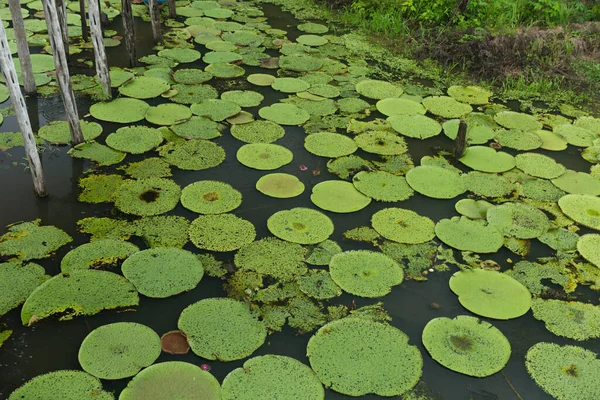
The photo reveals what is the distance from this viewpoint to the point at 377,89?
17.6 feet

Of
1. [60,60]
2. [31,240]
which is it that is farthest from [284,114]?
[31,240]

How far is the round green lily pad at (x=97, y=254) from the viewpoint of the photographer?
10.0ft

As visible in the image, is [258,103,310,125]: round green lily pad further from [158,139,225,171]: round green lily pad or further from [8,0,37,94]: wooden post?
[8,0,37,94]: wooden post

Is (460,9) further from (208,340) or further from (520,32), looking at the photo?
(208,340)

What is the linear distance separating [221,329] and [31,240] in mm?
1329

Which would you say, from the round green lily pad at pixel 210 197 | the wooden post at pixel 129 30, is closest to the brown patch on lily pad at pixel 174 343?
the round green lily pad at pixel 210 197

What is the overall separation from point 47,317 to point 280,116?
264 cm

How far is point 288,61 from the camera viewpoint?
5.78 m

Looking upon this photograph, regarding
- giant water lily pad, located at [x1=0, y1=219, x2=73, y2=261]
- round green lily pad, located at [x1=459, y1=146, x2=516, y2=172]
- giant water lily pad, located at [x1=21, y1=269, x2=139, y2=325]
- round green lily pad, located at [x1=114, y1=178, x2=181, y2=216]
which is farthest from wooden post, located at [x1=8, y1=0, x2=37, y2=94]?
round green lily pad, located at [x1=459, y1=146, x2=516, y2=172]

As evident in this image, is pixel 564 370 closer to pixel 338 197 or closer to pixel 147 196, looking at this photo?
pixel 338 197

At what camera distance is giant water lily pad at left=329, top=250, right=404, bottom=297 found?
3092 millimetres

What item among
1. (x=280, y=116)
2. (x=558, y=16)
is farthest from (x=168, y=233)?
(x=558, y=16)

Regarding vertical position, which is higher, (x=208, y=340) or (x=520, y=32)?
(x=520, y=32)

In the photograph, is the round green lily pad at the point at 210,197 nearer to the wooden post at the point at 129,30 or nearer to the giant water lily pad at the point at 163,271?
the giant water lily pad at the point at 163,271
